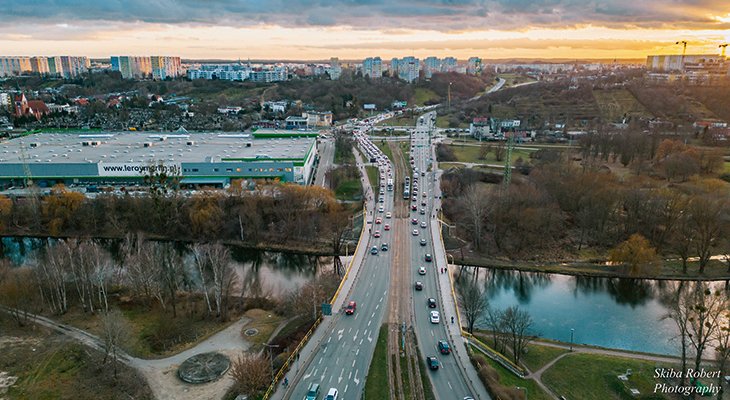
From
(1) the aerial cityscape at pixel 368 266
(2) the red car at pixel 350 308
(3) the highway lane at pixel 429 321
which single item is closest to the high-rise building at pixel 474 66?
(1) the aerial cityscape at pixel 368 266

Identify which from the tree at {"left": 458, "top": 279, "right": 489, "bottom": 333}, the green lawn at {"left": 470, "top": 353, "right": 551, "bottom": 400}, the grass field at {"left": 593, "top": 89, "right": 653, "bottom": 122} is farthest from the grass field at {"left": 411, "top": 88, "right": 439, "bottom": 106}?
Result: the green lawn at {"left": 470, "top": 353, "right": 551, "bottom": 400}

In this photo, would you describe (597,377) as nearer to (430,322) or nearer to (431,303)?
(430,322)

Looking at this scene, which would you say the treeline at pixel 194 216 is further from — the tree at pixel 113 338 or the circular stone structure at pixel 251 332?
the tree at pixel 113 338

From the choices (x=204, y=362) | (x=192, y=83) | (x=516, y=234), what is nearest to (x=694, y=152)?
(x=516, y=234)

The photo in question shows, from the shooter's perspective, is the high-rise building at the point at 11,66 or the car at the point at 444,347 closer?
the car at the point at 444,347

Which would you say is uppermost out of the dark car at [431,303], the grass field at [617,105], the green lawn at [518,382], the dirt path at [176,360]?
the grass field at [617,105]

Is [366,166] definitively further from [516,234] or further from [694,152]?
[694,152]

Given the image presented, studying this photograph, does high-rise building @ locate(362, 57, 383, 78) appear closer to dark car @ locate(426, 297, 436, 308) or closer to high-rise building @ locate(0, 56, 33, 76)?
high-rise building @ locate(0, 56, 33, 76)
